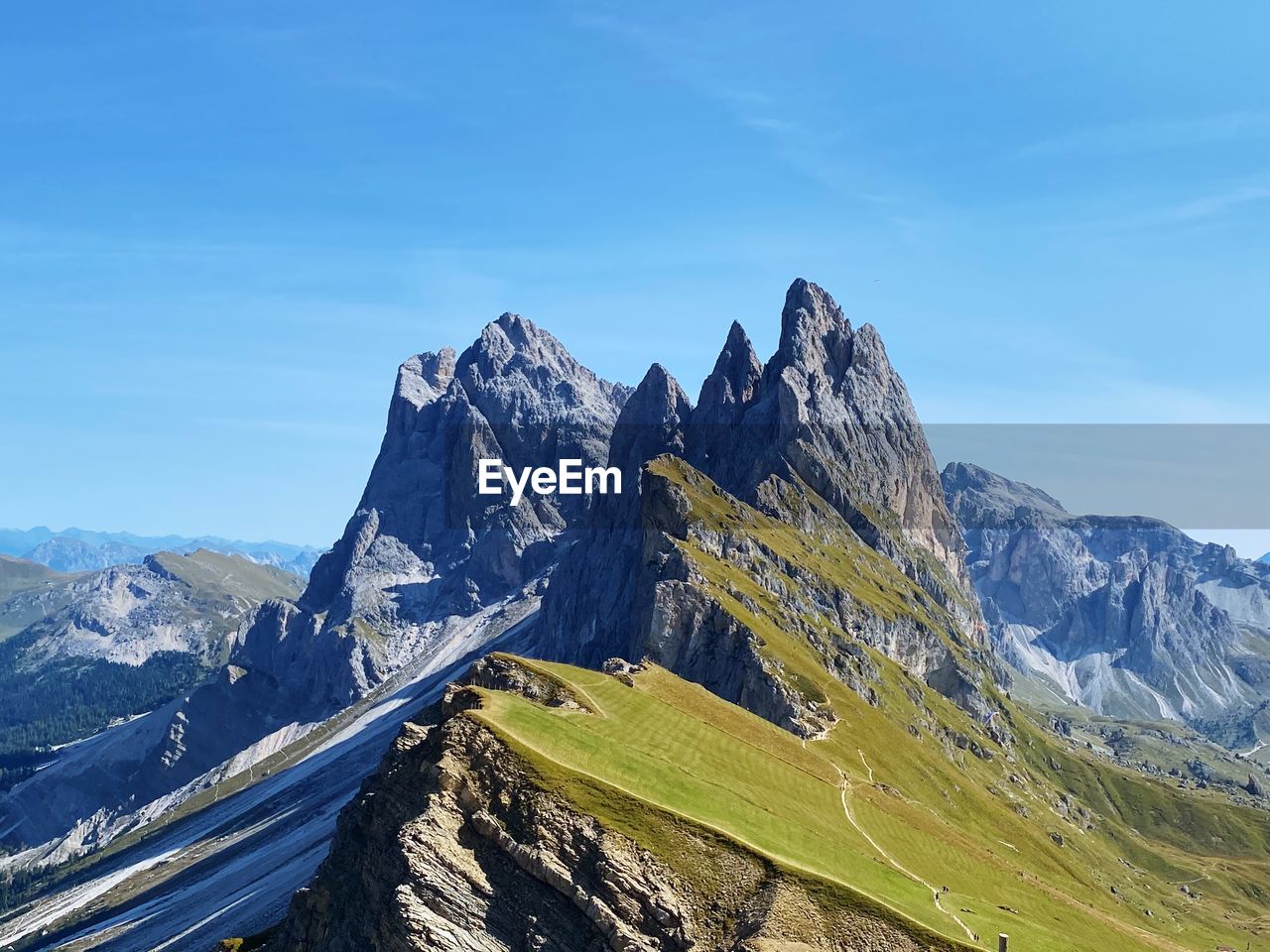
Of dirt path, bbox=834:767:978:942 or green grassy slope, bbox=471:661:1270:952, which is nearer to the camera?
green grassy slope, bbox=471:661:1270:952

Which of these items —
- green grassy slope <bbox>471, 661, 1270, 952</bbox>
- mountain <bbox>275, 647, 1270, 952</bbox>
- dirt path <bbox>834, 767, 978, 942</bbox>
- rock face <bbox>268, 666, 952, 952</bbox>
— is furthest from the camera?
dirt path <bbox>834, 767, 978, 942</bbox>

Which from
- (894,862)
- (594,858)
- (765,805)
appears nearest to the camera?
(594,858)

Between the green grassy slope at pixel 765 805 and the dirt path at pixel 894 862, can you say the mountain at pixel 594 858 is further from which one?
the dirt path at pixel 894 862

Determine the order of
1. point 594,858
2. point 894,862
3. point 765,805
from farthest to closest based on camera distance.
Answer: point 894,862, point 765,805, point 594,858

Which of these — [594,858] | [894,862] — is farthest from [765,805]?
[594,858]

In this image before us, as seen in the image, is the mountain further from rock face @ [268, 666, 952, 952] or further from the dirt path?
the dirt path

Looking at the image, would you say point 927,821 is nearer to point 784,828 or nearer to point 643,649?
point 784,828

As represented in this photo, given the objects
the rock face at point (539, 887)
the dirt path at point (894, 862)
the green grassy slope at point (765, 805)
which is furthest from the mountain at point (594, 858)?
the dirt path at point (894, 862)

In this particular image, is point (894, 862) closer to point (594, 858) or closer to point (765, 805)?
point (765, 805)

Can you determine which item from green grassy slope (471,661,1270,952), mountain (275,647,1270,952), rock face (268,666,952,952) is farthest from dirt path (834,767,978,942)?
rock face (268,666,952,952)
